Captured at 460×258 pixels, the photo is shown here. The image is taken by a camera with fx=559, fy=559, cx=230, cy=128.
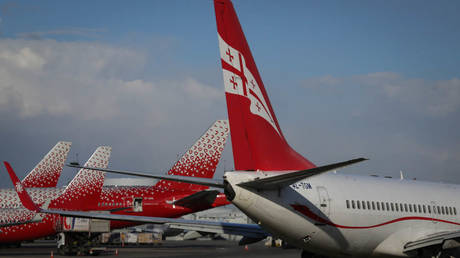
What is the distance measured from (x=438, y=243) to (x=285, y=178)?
23.0ft

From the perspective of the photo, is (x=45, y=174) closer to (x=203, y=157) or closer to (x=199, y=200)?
(x=203, y=157)

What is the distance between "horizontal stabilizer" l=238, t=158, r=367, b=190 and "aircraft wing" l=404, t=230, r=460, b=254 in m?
6.30

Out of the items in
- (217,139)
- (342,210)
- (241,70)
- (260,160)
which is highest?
(217,139)

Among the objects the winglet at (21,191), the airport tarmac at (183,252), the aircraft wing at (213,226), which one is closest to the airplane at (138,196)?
the airport tarmac at (183,252)

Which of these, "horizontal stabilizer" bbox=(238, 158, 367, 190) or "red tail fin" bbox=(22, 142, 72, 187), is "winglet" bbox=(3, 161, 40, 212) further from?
"red tail fin" bbox=(22, 142, 72, 187)

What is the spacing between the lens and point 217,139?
47906 millimetres

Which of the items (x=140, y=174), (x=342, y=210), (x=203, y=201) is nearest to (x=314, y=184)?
(x=342, y=210)

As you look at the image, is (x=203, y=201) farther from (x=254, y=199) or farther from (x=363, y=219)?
(x=254, y=199)

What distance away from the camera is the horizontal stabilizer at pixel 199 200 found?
36981mm

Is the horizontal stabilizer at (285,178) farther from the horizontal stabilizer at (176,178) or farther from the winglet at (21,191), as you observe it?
the winglet at (21,191)

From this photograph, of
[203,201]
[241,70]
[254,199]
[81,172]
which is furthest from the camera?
[81,172]

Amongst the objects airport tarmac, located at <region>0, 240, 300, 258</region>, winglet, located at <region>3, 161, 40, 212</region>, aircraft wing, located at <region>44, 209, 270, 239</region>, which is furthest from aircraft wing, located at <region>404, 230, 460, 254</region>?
winglet, located at <region>3, 161, 40, 212</region>

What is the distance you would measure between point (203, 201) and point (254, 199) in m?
25.0

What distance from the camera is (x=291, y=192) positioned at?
15.8m
